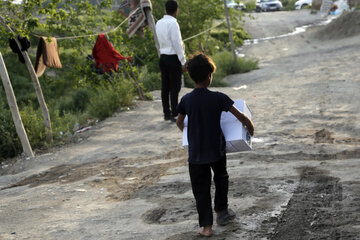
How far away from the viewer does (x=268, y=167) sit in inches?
233

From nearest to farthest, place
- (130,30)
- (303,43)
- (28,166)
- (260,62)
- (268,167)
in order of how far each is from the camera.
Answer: (268,167) → (28,166) → (130,30) → (260,62) → (303,43)

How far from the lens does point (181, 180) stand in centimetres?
593

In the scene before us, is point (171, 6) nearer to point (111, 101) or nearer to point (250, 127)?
point (111, 101)

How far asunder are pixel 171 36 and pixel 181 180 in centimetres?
305

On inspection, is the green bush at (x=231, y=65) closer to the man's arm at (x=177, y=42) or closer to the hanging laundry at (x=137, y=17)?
the hanging laundry at (x=137, y=17)

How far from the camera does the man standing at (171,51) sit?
8273 millimetres

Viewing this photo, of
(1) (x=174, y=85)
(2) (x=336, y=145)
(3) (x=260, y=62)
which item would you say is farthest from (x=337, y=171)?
(3) (x=260, y=62)

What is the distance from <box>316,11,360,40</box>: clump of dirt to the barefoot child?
21029mm

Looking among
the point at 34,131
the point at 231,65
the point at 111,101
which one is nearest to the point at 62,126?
the point at 34,131

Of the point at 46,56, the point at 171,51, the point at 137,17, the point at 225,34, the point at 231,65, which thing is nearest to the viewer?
the point at 171,51

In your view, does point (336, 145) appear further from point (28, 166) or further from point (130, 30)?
point (130, 30)

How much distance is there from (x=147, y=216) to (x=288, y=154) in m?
2.33

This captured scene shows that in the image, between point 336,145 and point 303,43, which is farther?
point 303,43

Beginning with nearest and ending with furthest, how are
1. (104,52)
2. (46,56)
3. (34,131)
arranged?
(46,56) < (34,131) < (104,52)
